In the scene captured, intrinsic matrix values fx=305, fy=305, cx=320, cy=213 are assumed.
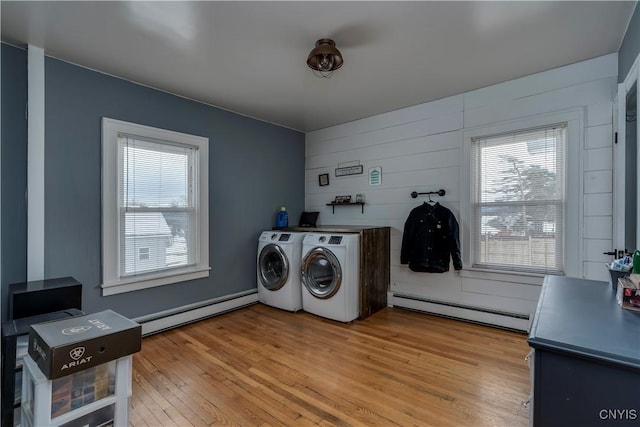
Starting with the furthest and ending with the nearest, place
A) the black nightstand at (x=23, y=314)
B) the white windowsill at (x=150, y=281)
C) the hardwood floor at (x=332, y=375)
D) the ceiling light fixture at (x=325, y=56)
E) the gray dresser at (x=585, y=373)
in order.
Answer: the white windowsill at (x=150, y=281)
the ceiling light fixture at (x=325, y=56)
the hardwood floor at (x=332, y=375)
the black nightstand at (x=23, y=314)
the gray dresser at (x=585, y=373)

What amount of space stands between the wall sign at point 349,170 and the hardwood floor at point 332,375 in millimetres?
1880

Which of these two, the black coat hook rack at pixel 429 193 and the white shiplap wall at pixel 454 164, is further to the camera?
the black coat hook rack at pixel 429 193

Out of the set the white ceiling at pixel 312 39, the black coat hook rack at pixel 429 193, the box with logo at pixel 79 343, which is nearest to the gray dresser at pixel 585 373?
the box with logo at pixel 79 343

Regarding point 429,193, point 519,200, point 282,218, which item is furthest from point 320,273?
point 519,200

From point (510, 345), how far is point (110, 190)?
3715 millimetres

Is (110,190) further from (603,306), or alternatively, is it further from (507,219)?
(507,219)

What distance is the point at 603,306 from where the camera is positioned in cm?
122

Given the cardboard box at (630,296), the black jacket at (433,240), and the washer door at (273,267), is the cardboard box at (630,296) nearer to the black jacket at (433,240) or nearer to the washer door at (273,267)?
the black jacket at (433,240)

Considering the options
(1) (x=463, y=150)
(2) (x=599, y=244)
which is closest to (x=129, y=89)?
(1) (x=463, y=150)

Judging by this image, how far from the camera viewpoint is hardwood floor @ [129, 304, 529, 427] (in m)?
1.74

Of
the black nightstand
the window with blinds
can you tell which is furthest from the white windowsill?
the window with blinds

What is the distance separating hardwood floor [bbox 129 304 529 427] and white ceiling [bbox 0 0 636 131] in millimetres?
2381

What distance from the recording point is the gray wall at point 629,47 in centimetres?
182

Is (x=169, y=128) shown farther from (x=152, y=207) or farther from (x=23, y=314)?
(x=23, y=314)
